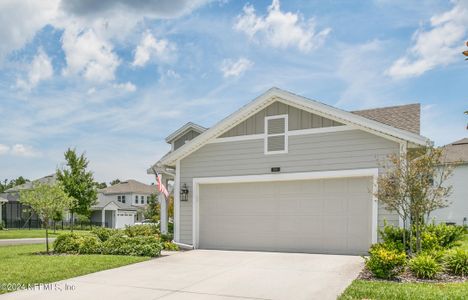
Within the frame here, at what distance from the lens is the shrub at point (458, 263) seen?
7.84 m

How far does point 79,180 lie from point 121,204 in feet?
60.0

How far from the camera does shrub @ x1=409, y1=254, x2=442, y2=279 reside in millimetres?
7641

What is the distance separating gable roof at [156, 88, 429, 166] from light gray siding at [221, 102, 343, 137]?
0.44 feet

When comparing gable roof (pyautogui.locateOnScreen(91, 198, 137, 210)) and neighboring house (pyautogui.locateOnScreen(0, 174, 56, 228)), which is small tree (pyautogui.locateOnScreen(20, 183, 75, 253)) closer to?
neighboring house (pyautogui.locateOnScreen(0, 174, 56, 228))

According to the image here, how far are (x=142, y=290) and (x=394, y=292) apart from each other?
436cm

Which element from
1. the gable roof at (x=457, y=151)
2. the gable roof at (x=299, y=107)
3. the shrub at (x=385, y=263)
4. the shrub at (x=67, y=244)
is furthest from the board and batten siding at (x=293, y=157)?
the gable roof at (x=457, y=151)

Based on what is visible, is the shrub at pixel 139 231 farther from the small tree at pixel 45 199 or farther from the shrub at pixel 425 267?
the shrub at pixel 425 267

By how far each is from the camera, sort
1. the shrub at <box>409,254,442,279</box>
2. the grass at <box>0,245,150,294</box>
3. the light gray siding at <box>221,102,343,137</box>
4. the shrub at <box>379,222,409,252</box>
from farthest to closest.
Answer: the light gray siding at <box>221,102,343,137</box> → the shrub at <box>379,222,409,252</box> → the grass at <box>0,245,150,294</box> → the shrub at <box>409,254,442,279</box>

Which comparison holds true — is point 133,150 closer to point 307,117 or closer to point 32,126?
point 32,126

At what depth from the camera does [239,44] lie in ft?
43.7

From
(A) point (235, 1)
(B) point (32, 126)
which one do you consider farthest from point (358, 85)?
(B) point (32, 126)

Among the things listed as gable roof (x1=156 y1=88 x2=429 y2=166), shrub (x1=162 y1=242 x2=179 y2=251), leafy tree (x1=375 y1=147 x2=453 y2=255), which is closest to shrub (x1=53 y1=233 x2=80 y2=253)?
shrub (x1=162 y1=242 x2=179 y2=251)

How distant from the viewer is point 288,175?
481 inches

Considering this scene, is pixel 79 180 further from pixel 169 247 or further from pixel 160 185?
pixel 169 247
